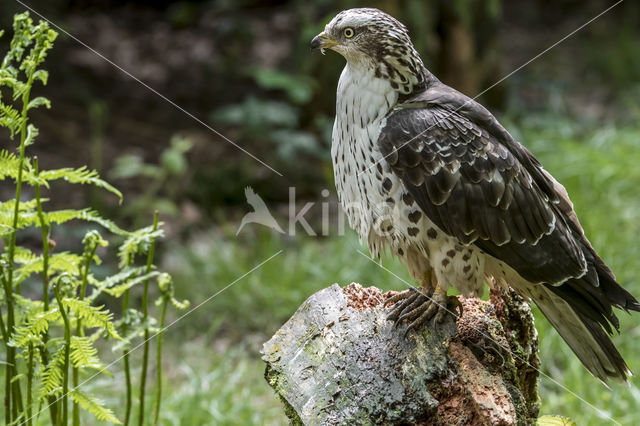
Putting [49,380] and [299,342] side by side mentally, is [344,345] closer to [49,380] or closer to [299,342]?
[299,342]

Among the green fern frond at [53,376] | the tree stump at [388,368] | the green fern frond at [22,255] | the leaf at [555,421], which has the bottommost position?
the leaf at [555,421]

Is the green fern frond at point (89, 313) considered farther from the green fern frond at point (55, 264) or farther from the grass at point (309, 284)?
the grass at point (309, 284)

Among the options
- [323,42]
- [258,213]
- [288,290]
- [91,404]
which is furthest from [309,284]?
[91,404]

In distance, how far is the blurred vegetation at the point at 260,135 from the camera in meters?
5.89

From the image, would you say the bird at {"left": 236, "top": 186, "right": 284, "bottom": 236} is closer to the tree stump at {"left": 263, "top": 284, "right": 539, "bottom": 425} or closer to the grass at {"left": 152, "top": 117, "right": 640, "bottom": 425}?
A: the grass at {"left": 152, "top": 117, "right": 640, "bottom": 425}

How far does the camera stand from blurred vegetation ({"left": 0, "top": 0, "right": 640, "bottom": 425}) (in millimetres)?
5891

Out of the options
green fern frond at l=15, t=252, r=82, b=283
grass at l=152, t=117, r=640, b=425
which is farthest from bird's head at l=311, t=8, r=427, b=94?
grass at l=152, t=117, r=640, b=425

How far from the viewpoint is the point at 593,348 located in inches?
134

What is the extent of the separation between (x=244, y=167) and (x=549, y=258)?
18.6 feet

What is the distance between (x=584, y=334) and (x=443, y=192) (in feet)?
3.18

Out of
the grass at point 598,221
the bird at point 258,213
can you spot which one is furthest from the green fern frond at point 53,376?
the bird at point 258,213

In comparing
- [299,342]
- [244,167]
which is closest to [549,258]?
[299,342]

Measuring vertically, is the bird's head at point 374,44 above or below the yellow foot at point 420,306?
above

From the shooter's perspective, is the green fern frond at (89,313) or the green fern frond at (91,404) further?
the green fern frond at (91,404)
